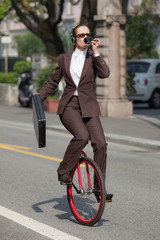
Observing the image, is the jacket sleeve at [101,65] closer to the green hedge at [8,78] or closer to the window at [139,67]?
the window at [139,67]

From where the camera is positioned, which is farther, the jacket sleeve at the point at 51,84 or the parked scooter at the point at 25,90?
the parked scooter at the point at 25,90

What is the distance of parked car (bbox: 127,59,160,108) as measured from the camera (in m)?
22.0

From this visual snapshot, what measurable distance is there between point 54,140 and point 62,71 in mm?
7182

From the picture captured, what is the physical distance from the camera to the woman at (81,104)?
233 inches

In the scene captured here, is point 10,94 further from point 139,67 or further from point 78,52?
point 78,52

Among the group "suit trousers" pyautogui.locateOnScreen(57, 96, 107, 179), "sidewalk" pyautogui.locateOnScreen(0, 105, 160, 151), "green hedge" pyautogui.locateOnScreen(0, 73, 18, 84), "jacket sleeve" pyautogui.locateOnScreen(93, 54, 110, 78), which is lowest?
"sidewalk" pyautogui.locateOnScreen(0, 105, 160, 151)

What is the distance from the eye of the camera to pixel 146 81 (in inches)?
863

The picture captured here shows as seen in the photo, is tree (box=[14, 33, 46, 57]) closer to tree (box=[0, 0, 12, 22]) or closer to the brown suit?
tree (box=[0, 0, 12, 22])

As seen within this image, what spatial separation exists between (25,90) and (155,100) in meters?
4.61

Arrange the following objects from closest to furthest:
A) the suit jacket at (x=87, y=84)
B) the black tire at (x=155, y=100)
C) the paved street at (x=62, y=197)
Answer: the paved street at (x=62, y=197) < the suit jacket at (x=87, y=84) < the black tire at (x=155, y=100)

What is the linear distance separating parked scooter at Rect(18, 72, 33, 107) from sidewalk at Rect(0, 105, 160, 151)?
1.29 meters

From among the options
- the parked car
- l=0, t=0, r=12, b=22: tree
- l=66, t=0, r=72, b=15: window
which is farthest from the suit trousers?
l=66, t=0, r=72, b=15: window

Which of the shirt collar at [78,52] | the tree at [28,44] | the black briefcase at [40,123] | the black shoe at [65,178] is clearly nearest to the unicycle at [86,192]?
the black shoe at [65,178]

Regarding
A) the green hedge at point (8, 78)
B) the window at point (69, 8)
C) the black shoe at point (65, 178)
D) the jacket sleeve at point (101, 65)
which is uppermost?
the window at point (69, 8)
